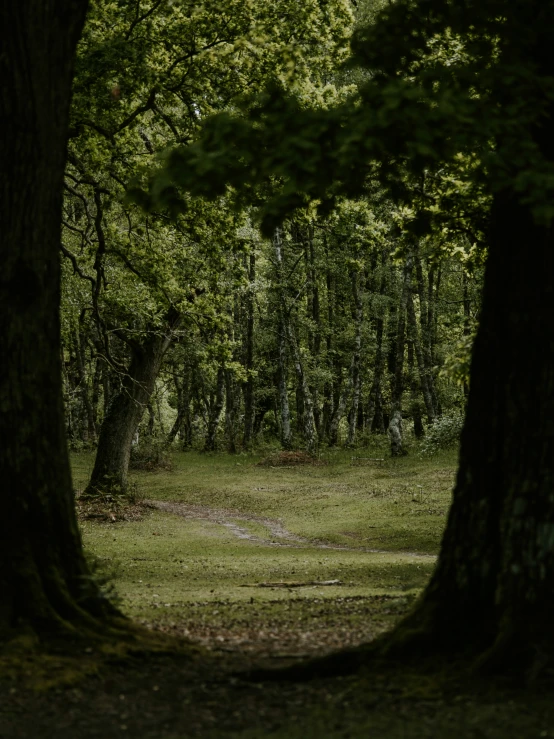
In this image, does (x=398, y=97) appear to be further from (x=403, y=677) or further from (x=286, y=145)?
(x=403, y=677)

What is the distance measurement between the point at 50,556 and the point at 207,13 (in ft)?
45.2

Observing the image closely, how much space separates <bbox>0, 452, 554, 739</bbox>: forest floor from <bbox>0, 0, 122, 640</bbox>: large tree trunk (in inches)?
22.2

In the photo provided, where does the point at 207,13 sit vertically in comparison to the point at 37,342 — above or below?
above

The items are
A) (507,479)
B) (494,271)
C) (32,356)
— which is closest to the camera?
(507,479)

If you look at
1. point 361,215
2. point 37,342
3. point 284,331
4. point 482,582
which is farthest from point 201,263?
point 284,331

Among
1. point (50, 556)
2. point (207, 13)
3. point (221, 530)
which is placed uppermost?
point (207, 13)

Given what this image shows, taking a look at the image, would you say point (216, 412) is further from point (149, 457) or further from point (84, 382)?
point (84, 382)

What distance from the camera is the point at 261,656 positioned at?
7230 millimetres

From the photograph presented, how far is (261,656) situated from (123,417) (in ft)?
68.2

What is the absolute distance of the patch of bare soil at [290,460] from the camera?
128 ft

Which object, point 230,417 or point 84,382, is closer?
point 84,382

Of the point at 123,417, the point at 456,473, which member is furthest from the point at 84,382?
the point at 456,473

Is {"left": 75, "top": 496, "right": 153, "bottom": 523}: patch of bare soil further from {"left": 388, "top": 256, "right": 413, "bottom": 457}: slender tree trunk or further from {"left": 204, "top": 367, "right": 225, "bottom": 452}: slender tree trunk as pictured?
{"left": 204, "top": 367, "right": 225, "bottom": 452}: slender tree trunk

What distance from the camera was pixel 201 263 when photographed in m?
22.6
